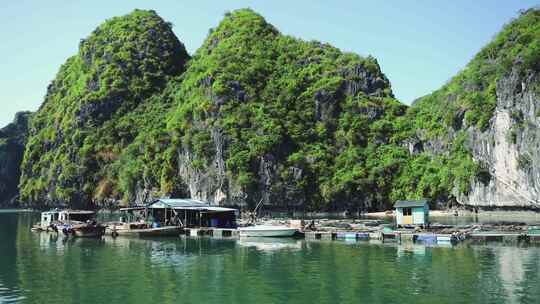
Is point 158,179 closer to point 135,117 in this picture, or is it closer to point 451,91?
point 135,117

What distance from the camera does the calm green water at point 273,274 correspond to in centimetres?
2522

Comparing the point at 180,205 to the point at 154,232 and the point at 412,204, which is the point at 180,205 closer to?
the point at 154,232

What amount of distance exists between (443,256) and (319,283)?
14.1m

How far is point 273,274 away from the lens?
3162 cm

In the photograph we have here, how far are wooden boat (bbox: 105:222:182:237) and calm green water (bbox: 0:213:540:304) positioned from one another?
9.06m

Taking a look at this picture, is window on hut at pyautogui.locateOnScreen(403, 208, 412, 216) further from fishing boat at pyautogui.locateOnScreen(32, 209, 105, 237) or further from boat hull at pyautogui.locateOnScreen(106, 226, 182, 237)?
fishing boat at pyautogui.locateOnScreen(32, 209, 105, 237)

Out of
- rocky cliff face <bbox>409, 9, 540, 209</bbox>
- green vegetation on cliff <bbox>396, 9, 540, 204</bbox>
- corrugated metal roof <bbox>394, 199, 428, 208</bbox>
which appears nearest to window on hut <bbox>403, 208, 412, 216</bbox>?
corrugated metal roof <bbox>394, 199, 428, 208</bbox>

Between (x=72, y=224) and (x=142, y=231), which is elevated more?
(x=72, y=224)

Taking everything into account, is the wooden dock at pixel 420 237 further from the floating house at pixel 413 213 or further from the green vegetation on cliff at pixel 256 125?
the green vegetation on cliff at pixel 256 125

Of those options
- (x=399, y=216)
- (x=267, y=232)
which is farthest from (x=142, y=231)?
(x=399, y=216)

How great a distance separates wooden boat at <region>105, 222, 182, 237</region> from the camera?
57.0m

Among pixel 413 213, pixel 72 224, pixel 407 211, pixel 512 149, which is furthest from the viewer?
pixel 512 149

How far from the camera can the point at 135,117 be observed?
15088 centimetres

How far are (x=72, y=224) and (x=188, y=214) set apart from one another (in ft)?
47.5
